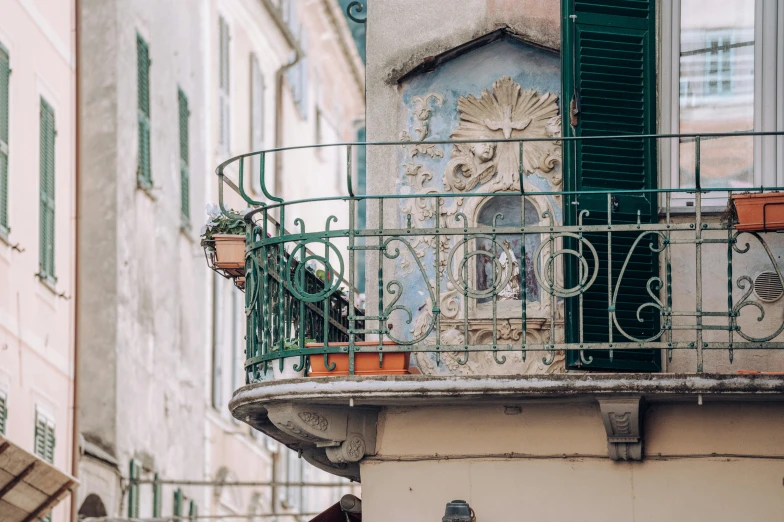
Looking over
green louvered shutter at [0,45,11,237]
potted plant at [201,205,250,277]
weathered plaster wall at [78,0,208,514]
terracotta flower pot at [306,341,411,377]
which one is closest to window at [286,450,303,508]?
weathered plaster wall at [78,0,208,514]

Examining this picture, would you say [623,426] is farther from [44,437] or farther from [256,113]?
[256,113]

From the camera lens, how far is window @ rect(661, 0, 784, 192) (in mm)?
11711

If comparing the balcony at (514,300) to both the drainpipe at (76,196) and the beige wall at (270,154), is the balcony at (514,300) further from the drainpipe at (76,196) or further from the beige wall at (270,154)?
the beige wall at (270,154)

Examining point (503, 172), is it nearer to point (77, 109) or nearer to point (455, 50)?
point (455, 50)

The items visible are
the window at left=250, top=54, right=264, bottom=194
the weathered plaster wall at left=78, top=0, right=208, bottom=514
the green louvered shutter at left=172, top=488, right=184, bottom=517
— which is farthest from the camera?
the window at left=250, top=54, right=264, bottom=194

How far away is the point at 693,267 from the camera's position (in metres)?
11.4

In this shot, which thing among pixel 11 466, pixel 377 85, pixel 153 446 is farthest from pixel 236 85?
pixel 377 85

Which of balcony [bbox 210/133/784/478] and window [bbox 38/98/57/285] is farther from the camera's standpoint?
window [bbox 38/98/57/285]

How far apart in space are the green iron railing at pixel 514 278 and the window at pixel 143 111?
10.1 metres

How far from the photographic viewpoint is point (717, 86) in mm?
11820

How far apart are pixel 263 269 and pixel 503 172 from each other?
5.17ft

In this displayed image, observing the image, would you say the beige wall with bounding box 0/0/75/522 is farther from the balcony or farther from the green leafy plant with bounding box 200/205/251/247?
the balcony

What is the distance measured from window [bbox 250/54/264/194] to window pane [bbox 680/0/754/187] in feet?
53.0

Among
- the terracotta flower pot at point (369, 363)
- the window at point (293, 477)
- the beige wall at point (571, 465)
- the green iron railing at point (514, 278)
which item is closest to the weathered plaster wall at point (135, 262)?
the window at point (293, 477)
